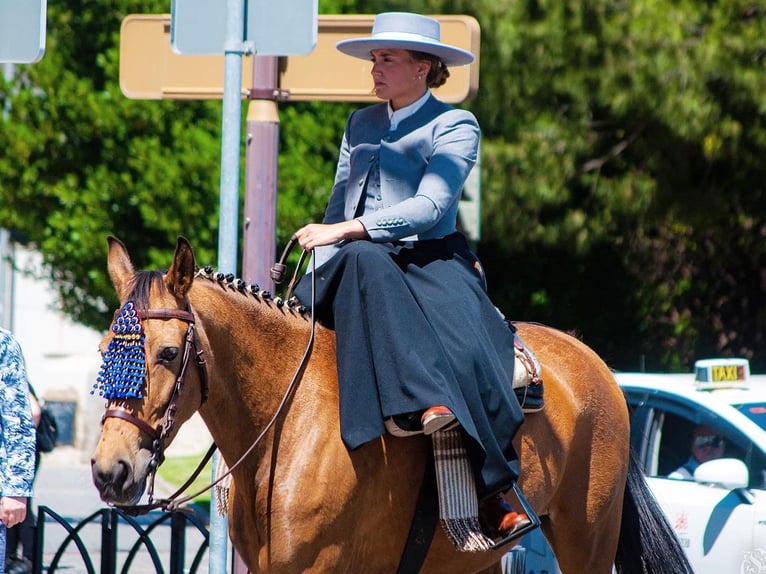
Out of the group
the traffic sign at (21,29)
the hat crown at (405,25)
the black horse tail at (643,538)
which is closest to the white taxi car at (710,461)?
the black horse tail at (643,538)

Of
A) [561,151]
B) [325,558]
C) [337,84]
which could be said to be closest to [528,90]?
[561,151]

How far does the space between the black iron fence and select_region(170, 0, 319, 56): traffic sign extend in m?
1.85

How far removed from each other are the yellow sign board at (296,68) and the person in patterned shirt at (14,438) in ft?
4.67

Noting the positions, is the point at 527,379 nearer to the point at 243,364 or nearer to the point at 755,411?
the point at 243,364

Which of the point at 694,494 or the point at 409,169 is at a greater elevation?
the point at 409,169

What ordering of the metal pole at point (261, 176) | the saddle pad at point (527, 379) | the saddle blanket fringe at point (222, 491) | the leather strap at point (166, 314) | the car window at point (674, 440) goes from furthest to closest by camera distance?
the car window at point (674, 440)
the metal pole at point (261, 176)
the saddle pad at point (527, 379)
the saddle blanket fringe at point (222, 491)
the leather strap at point (166, 314)

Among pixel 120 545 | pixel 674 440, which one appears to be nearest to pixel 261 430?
pixel 674 440

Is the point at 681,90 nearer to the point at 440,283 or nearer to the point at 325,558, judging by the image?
the point at 440,283

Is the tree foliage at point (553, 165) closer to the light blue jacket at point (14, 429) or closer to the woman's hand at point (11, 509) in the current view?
the light blue jacket at point (14, 429)

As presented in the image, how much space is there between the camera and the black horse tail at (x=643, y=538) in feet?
19.6

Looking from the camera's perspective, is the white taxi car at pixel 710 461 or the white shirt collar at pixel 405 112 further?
the white taxi car at pixel 710 461

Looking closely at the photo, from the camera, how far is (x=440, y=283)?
15.4ft

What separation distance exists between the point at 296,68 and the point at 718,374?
320 cm

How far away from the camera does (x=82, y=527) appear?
7414 millimetres
